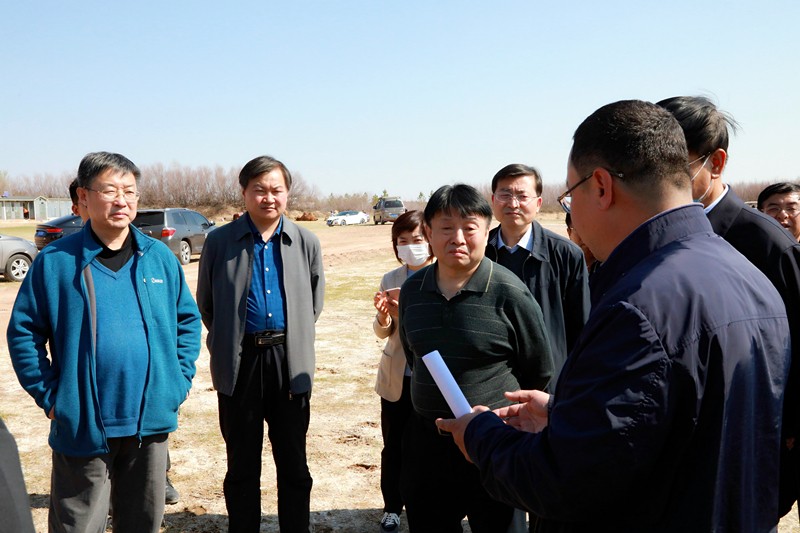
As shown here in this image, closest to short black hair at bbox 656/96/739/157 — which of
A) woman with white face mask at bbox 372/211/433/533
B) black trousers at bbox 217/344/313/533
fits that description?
woman with white face mask at bbox 372/211/433/533

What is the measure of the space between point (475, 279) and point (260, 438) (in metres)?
1.70

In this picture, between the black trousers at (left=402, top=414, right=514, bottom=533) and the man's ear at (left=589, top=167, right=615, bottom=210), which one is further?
the black trousers at (left=402, top=414, right=514, bottom=533)

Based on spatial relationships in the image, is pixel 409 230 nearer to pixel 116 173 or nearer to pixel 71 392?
pixel 116 173

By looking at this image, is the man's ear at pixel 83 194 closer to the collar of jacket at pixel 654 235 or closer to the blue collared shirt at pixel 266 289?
the blue collared shirt at pixel 266 289

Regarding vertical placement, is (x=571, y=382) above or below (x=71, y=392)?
above

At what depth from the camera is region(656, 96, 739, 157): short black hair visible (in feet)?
8.46

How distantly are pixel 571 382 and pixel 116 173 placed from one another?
2678 millimetres

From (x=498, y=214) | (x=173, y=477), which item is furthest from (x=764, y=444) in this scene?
(x=173, y=477)

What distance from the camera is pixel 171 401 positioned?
3.29m

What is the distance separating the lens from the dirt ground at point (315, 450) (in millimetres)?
4324

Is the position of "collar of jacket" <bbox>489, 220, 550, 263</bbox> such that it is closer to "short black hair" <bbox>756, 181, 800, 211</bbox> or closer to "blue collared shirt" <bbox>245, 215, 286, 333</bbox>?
"blue collared shirt" <bbox>245, 215, 286, 333</bbox>

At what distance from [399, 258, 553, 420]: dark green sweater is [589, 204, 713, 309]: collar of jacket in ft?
4.88

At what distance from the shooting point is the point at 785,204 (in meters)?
5.28

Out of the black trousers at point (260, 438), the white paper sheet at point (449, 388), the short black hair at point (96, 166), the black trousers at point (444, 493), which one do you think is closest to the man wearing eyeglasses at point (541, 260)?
the black trousers at point (444, 493)
